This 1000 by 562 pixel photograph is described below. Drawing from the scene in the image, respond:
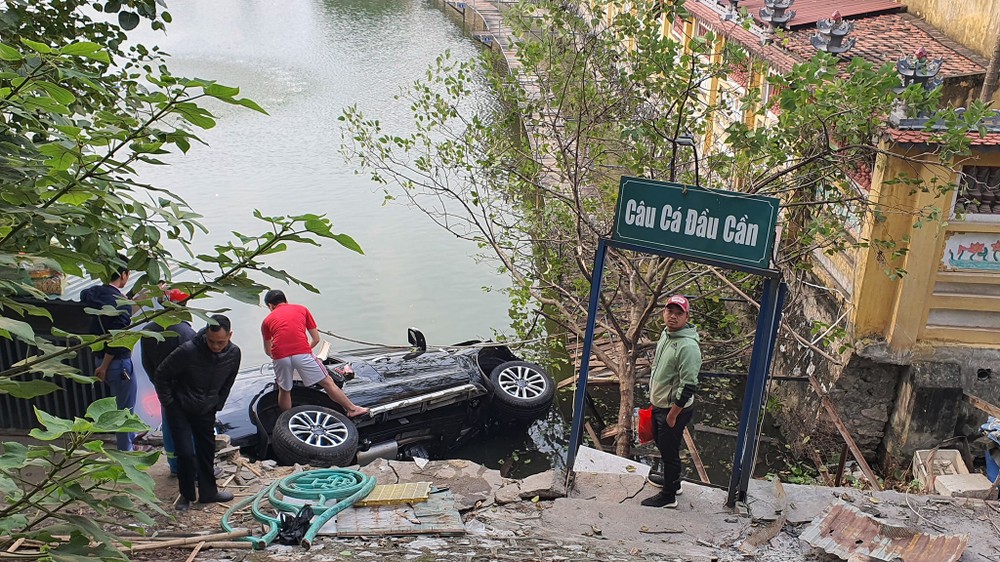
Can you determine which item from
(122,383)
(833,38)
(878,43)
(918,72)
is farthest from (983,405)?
(122,383)

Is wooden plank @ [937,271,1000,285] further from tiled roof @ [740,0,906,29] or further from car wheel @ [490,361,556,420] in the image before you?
tiled roof @ [740,0,906,29]

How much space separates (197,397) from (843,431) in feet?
19.6

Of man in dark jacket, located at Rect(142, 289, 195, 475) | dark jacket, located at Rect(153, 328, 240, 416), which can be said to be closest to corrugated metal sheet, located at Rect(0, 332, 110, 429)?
man in dark jacket, located at Rect(142, 289, 195, 475)

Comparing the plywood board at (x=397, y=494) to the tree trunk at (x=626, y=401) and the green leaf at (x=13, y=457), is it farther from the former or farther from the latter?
the green leaf at (x=13, y=457)

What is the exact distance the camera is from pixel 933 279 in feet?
27.3

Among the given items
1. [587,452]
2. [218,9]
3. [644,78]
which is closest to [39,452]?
[587,452]

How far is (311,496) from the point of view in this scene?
5508mm

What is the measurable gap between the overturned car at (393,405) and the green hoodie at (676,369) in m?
3.07

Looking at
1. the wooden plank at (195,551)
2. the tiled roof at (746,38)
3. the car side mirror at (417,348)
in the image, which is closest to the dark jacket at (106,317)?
the wooden plank at (195,551)

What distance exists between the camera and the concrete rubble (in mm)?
4992

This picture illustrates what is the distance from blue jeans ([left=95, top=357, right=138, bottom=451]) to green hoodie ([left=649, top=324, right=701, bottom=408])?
3886 millimetres

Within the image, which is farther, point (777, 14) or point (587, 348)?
point (777, 14)

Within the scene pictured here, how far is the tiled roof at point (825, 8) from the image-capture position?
13.9 m

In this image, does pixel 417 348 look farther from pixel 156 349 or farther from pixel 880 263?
pixel 880 263
